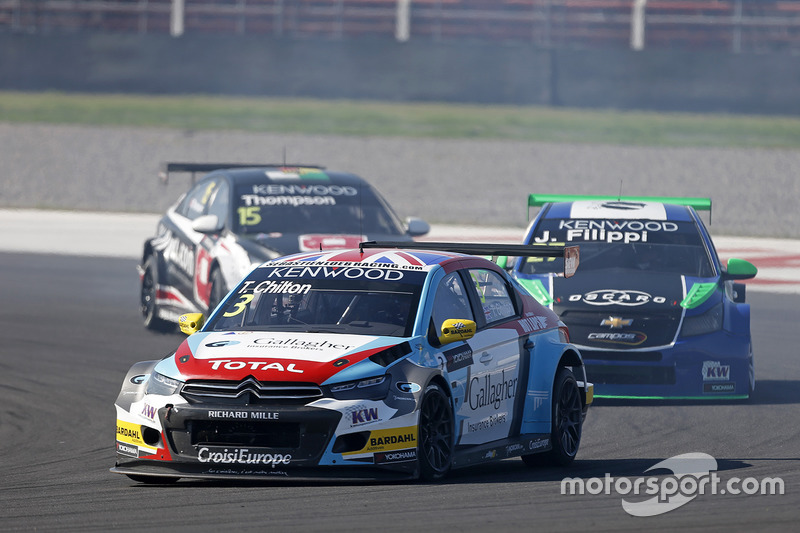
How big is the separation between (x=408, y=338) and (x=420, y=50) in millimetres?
29587

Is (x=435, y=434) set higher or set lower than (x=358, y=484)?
higher

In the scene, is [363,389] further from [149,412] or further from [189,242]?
[189,242]

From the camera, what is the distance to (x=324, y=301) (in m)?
8.71

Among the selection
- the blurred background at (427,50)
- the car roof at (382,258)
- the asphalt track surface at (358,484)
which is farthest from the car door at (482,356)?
the blurred background at (427,50)

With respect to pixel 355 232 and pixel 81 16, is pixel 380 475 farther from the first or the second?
pixel 81 16

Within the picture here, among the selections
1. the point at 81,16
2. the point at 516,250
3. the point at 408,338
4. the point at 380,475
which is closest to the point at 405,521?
the point at 380,475

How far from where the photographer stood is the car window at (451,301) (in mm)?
8609

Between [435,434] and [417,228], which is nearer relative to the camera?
[435,434]

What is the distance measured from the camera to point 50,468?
29.0 ft

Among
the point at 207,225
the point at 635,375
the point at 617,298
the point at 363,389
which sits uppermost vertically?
the point at 363,389

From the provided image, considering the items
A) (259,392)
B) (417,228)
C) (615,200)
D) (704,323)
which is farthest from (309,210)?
(259,392)

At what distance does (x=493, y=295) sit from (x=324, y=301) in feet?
3.52

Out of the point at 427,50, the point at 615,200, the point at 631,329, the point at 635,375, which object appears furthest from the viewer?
the point at 427,50

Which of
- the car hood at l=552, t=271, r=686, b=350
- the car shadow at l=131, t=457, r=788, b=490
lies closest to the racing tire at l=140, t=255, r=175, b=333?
the car hood at l=552, t=271, r=686, b=350
